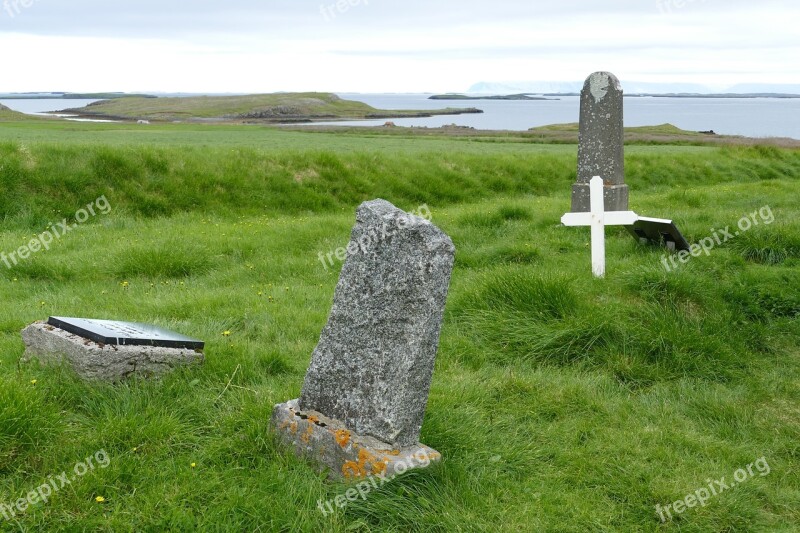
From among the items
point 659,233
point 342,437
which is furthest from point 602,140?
point 342,437

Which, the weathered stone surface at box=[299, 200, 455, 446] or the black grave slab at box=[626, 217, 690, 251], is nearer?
the weathered stone surface at box=[299, 200, 455, 446]

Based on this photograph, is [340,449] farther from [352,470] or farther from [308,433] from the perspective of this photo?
[308,433]

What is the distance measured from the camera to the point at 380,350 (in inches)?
186

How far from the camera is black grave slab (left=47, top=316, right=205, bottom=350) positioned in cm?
559

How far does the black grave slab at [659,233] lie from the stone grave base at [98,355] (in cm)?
660

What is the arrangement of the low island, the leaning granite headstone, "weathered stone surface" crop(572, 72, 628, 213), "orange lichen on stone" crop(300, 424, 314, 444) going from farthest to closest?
the low island < "weathered stone surface" crop(572, 72, 628, 213) < "orange lichen on stone" crop(300, 424, 314, 444) < the leaning granite headstone

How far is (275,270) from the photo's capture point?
10.4 metres

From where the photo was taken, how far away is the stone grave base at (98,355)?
5.50 metres

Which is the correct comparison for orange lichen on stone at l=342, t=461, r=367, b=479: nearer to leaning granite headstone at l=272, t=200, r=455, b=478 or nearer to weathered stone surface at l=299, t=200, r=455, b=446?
leaning granite headstone at l=272, t=200, r=455, b=478

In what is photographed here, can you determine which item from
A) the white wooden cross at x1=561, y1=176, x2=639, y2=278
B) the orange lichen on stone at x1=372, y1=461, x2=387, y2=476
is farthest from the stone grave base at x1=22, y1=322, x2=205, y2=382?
the white wooden cross at x1=561, y1=176, x2=639, y2=278

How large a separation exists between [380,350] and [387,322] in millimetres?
194

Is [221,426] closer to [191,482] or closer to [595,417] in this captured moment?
[191,482]

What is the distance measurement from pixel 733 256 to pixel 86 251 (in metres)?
9.64

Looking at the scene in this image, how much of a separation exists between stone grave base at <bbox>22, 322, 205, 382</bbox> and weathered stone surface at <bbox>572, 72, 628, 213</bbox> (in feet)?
27.6
